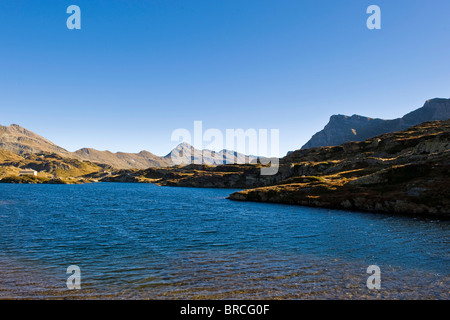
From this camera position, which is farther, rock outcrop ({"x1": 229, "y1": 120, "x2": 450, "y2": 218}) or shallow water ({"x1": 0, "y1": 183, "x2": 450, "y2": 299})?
rock outcrop ({"x1": 229, "y1": 120, "x2": 450, "y2": 218})

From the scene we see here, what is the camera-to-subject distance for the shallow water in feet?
65.6

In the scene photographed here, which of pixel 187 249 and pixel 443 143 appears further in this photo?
pixel 443 143

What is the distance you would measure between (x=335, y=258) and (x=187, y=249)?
1825 centimetres

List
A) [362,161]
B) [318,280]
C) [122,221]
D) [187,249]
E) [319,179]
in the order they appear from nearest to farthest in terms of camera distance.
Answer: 1. [318,280]
2. [187,249]
3. [122,221]
4. [319,179]
5. [362,161]

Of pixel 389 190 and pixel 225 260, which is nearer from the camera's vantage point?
pixel 225 260

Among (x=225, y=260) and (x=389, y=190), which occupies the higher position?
(x=389, y=190)

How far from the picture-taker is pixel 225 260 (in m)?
28.1

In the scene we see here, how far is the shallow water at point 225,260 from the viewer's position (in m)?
20.0

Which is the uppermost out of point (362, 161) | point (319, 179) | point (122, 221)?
point (362, 161)

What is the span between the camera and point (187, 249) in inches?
1297

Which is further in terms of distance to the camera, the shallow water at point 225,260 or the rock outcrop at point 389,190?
the rock outcrop at point 389,190
